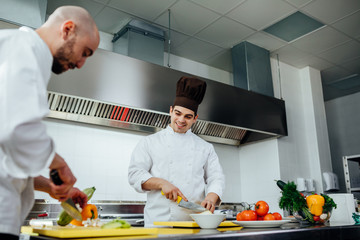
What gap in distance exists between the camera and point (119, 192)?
11.2ft

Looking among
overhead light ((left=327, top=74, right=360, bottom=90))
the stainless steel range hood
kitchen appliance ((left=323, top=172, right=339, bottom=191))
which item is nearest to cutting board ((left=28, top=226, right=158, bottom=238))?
the stainless steel range hood

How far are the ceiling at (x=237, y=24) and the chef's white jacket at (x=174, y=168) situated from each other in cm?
173

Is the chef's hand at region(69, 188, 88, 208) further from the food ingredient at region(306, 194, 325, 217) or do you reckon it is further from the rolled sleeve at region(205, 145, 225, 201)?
the food ingredient at region(306, 194, 325, 217)

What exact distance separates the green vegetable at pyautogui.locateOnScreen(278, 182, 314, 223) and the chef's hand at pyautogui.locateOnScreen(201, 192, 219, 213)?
0.40 meters

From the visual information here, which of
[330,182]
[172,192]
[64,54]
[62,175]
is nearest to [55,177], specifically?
[62,175]

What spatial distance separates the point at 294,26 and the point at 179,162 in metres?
2.54

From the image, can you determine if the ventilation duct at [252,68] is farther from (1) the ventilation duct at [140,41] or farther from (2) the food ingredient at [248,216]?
(2) the food ingredient at [248,216]

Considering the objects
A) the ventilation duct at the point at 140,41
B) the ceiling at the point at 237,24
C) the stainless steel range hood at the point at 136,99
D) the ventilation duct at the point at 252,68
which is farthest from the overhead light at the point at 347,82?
the ventilation duct at the point at 140,41

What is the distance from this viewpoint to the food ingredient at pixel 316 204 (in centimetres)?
189

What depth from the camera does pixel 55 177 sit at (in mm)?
909

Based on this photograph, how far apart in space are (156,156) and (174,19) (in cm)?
201

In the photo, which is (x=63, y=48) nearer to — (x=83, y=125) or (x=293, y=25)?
(x=83, y=125)

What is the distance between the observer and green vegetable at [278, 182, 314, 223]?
1.89 metres

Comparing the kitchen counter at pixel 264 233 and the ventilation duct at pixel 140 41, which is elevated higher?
the ventilation duct at pixel 140 41
